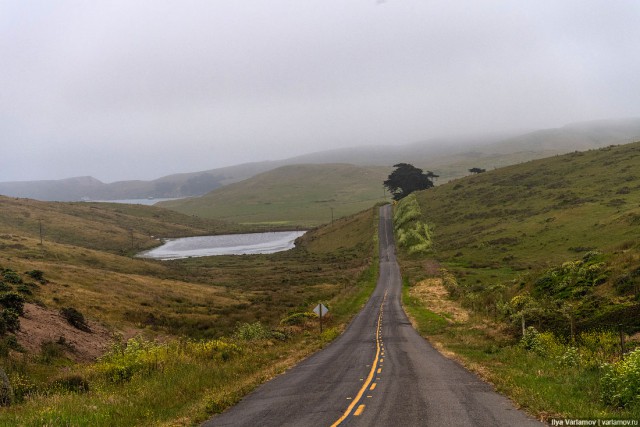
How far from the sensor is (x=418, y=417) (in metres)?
10.7

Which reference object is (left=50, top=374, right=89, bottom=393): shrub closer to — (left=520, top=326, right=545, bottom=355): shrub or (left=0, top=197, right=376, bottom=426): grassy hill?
(left=0, top=197, right=376, bottom=426): grassy hill

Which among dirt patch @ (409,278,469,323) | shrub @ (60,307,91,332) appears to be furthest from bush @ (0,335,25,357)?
dirt patch @ (409,278,469,323)

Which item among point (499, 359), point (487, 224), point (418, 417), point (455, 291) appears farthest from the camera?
point (487, 224)

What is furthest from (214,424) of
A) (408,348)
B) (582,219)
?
(582,219)

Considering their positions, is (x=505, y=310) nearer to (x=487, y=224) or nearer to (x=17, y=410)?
(x=17, y=410)

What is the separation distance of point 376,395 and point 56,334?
784 inches

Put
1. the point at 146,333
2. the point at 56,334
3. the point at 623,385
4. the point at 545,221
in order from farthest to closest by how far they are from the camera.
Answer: the point at 545,221 < the point at 146,333 < the point at 56,334 < the point at 623,385

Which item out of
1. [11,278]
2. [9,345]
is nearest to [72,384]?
[9,345]

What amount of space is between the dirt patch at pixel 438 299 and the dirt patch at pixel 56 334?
25.9m

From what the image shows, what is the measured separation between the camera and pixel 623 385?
10172 millimetres

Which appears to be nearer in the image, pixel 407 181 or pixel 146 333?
pixel 146 333

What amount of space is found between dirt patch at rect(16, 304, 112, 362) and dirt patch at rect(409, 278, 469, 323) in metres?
25.9

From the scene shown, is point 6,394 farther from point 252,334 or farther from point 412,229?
point 412,229

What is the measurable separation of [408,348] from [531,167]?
4078 inches
